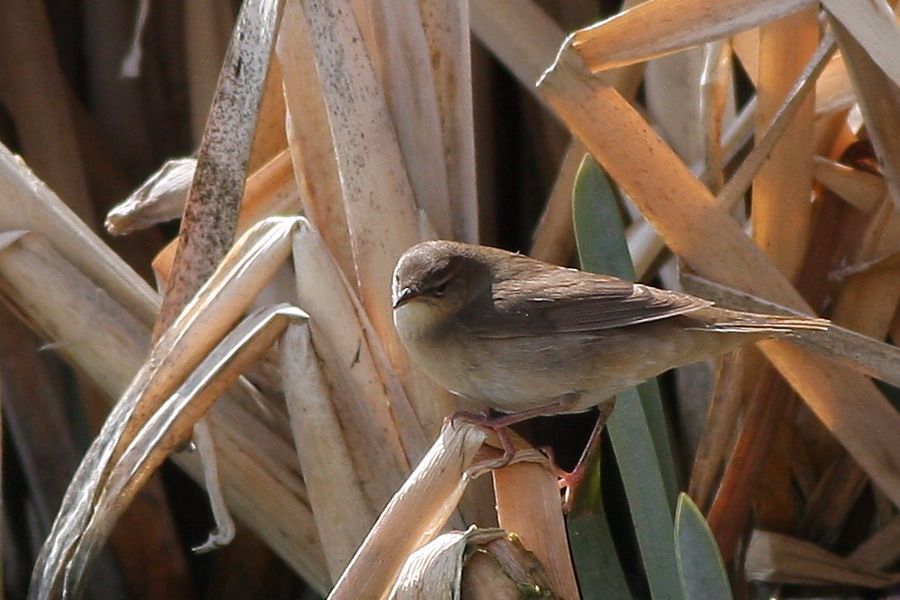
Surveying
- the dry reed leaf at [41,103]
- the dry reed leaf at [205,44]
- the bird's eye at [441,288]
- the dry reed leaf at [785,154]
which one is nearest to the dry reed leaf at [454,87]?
the bird's eye at [441,288]

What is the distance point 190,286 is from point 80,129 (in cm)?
105

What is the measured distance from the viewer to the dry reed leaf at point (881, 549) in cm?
226

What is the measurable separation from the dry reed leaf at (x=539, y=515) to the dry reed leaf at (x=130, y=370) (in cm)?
60

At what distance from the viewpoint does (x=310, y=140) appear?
7.20 ft

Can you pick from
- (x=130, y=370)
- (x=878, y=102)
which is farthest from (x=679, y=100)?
(x=130, y=370)

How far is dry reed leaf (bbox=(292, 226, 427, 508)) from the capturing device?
2029 millimetres

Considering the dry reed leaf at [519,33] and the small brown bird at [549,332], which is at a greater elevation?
the dry reed leaf at [519,33]

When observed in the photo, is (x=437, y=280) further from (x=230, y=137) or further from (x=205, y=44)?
(x=205, y=44)

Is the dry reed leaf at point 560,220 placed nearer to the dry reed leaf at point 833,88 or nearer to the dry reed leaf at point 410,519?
the dry reed leaf at point 833,88

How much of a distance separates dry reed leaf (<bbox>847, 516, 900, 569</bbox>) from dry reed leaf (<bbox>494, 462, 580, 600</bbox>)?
84 centimetres

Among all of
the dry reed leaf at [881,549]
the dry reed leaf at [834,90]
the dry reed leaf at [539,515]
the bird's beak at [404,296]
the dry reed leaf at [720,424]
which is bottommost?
the dry reed leaf at [881,549]

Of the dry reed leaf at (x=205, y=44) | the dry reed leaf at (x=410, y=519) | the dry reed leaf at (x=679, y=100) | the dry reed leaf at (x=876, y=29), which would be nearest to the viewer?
the dry reed leaf at (x=410, y=519)

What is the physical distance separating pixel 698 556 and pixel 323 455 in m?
0.64

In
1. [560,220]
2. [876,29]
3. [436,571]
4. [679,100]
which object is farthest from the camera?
[679,100]
